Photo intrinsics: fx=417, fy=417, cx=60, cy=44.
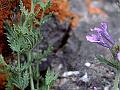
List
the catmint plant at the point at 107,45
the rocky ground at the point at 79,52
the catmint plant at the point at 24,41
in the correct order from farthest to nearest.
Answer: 1. the rocky ground at the point at 79,52
2. the catmint plant at the point at 24,41
3. the catmint plant at the point at 107,45

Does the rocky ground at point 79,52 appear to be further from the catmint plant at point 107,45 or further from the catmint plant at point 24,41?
the catmint plant at point 107,45

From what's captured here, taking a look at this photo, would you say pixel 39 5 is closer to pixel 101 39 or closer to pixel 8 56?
pixel 8 56

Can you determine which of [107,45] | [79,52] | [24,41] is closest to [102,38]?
[107,45]

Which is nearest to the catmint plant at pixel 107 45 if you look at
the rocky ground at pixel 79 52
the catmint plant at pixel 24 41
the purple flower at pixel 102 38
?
the purple flower at pixel 102 38

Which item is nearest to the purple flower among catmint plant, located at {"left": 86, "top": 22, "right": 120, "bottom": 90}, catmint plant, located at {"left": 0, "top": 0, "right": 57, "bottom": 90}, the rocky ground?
catmint plant, located at {"left": 86, "top": 22, "right": 120, "bottom": 90}

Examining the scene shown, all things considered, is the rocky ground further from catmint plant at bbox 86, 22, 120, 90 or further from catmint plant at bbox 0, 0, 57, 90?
catmint plant at bbox 86, 22, 120, 90

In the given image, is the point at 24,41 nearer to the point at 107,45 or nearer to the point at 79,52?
the point at 107,45

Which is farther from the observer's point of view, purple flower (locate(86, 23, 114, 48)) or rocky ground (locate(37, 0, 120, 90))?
rocky ground (locate(37, 0, 120, 90))

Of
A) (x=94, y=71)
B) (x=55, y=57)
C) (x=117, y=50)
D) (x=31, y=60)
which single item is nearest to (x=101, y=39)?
(x=117, y=50)
